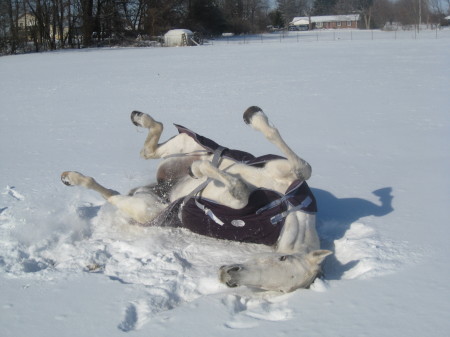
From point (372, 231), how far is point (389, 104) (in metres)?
5.52

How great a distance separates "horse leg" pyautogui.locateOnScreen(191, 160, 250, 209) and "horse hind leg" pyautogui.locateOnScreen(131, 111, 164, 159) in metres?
0.98

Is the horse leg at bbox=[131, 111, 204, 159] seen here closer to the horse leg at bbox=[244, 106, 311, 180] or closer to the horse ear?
the horse leg at bbox=[244, 106, 311, 180]

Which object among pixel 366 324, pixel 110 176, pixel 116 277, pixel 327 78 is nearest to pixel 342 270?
pixel 366 324

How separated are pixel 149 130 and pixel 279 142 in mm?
1432

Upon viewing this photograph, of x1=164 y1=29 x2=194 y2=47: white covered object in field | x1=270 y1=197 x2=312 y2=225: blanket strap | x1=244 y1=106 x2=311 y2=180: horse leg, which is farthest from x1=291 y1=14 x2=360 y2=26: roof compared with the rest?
x1=270 y1=197 x2=312 y2=225: blanket strap

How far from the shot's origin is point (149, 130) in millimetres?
4348

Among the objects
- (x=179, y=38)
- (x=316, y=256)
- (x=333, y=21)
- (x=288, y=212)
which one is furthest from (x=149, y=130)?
(x=333, y=21)

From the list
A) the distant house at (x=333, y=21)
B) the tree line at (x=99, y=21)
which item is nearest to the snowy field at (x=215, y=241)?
the tree line at (x=99, y=21)

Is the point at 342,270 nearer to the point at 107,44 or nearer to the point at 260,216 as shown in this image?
the point at 260,216

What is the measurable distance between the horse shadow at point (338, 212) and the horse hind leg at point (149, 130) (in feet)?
4.70

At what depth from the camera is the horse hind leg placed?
429 centimetres

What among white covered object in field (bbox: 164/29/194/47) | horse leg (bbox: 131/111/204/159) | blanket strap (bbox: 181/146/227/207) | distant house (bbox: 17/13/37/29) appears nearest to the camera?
blanket strap (bbox: 181/146/227/207)

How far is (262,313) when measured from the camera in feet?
8.40

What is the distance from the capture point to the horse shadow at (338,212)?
11.8 feet
